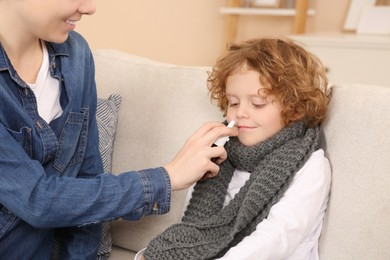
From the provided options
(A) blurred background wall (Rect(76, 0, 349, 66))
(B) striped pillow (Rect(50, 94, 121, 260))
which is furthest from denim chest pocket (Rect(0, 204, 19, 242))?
(A) blurred background wall (Rect(76, 0, 349, 66))

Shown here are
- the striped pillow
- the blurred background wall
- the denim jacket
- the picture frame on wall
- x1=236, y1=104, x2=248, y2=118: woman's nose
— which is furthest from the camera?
the picture frame on wall

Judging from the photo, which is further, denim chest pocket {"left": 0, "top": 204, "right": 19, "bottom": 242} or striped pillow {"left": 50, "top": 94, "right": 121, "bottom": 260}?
striped pillow {"left": 50, "top": 94, "right": 121, "bottom": 260}

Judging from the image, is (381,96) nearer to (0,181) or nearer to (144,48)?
(0,181)

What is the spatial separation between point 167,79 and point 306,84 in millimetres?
434

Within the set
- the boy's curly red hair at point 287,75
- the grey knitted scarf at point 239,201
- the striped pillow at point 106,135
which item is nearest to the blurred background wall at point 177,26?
the striped pillow at point 106,135

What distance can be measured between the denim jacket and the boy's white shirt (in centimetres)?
20

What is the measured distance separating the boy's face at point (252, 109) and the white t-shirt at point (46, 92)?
1.36 feet

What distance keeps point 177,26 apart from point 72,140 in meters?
1.80

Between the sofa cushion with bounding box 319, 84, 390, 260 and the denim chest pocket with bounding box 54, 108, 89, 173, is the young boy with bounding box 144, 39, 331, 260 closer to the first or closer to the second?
the sofa cushion with bounding box 319, 84, 390, 260

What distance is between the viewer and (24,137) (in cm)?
98

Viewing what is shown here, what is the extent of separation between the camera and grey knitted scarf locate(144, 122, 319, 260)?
104 cm

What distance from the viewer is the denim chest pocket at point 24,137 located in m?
0.96

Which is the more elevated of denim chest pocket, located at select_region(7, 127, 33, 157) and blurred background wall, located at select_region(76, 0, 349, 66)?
denim chest pocket, located at select_region(7, 127, 33, 157)

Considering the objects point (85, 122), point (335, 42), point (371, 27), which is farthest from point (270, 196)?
point (371, 27)
